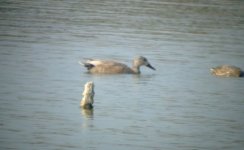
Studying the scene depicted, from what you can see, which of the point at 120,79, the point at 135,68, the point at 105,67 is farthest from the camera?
the point at 135,68

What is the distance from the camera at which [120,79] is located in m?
22.2

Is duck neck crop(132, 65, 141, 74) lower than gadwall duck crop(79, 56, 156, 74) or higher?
lower

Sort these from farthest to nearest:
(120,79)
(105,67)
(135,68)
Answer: (135,68) → (105,67) → (120,79)

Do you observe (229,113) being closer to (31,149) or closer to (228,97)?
(228,97)

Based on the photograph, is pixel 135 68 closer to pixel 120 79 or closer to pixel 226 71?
pixel 120 79

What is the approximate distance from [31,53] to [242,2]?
17.9 metres

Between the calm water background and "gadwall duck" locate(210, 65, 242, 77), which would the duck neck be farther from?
"gadwall duck" locate(210, 65, 242, 77)

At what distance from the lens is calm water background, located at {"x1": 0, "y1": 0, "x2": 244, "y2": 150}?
16.2 metres

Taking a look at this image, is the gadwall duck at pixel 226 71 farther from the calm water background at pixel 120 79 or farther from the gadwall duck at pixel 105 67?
the gadwall duck at pixel 105 67

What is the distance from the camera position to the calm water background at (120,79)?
1623 cm

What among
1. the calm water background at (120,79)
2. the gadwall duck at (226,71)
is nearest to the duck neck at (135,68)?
the calm water background at (120,79)

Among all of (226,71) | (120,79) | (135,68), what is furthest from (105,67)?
(226,71)

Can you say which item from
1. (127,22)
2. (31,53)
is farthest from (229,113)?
(127,22)

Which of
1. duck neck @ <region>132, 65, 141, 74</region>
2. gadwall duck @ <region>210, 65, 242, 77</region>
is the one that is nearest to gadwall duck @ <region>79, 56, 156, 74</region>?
duck neck @ <region>132, 65, 141, 74</region>
